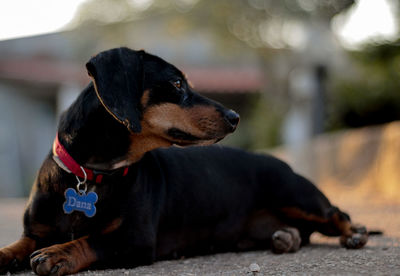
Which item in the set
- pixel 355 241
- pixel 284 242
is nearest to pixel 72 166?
pixel 284 242

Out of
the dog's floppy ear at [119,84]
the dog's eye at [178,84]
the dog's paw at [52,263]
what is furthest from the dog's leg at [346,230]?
the dog's paw at [52,263]

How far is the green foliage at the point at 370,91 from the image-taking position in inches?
392

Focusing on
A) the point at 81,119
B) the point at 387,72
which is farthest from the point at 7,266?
the point at 387,72

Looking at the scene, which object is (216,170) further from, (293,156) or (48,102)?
(48,102)

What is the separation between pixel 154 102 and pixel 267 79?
36.3 feet

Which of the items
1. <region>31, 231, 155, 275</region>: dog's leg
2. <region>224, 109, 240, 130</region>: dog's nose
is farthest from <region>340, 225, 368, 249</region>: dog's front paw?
<region>31, 231, 155, 275</region>: dog's leg

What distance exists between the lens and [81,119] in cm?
Answer: 320

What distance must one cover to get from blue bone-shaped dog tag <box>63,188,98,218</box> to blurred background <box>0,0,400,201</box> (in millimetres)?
6244

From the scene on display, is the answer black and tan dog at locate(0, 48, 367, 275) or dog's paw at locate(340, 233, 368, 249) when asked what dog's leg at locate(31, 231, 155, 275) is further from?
dog's paw at locate(340, 233, 368, 249)

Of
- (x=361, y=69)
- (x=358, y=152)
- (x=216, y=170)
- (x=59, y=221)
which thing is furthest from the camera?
(x=361, y=69)

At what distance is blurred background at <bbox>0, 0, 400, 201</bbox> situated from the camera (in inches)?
396

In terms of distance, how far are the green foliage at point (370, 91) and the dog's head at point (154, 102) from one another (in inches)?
291

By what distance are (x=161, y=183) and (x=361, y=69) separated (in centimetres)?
885

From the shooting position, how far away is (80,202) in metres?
3.11
